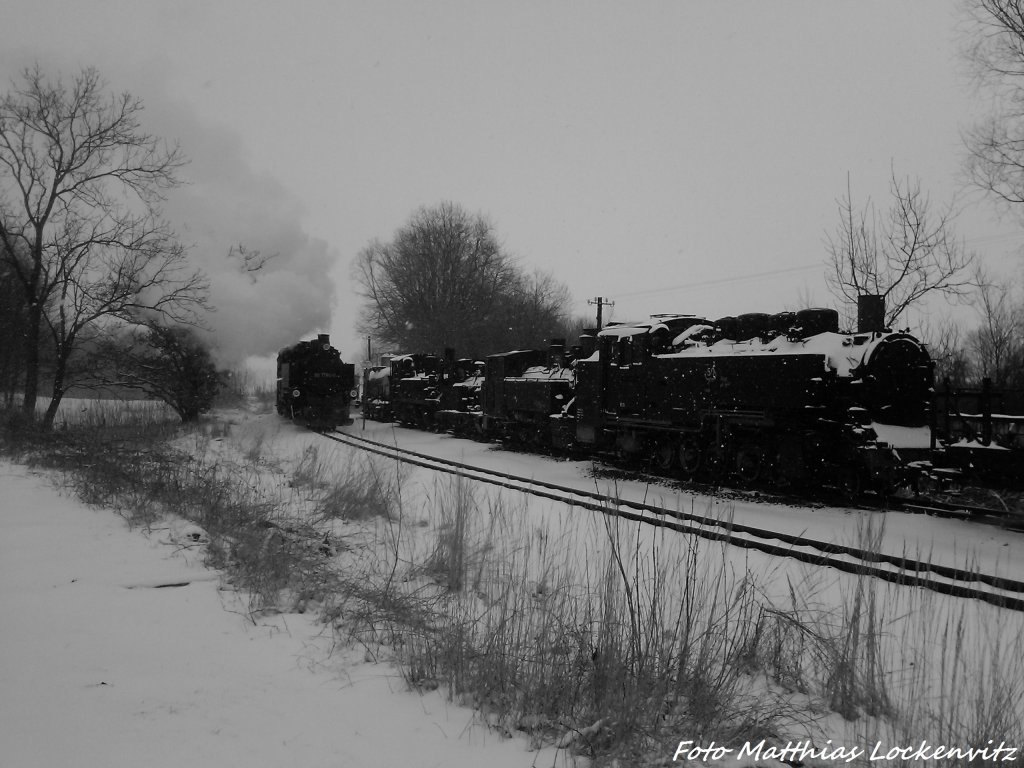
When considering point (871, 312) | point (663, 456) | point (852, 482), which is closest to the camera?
point (852, 482)

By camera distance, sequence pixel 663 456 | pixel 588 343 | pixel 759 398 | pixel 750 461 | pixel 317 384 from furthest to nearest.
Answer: pixel 317 384 < pixel 588 343 < pixel 663 456 < pixel 750 461 < pixel 759 398

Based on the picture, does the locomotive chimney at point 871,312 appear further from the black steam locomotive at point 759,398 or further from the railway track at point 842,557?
the railway track at point 842,557

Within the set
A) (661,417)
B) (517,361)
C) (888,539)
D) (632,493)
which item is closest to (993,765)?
(888,539)

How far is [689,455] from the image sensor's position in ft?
42.3

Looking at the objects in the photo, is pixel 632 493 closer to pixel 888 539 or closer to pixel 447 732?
pixel 888 539

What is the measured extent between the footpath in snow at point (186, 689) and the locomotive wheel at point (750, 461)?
884 centimetres

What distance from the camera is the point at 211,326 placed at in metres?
20.4

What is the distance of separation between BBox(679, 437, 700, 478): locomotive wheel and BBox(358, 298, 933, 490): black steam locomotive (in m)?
0.02

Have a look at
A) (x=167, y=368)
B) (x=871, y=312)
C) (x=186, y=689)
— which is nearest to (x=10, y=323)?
(x=167, y=368)

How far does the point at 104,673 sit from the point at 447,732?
5.74ft

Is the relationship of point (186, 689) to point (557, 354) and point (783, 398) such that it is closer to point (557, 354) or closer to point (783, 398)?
point (783, 398)

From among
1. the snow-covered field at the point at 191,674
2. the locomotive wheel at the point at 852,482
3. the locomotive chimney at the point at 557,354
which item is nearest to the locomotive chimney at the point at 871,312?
the locomotive wheel at the point at 852,482

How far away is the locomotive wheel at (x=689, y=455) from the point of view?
1277cm

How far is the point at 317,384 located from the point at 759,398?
17.2 meters
